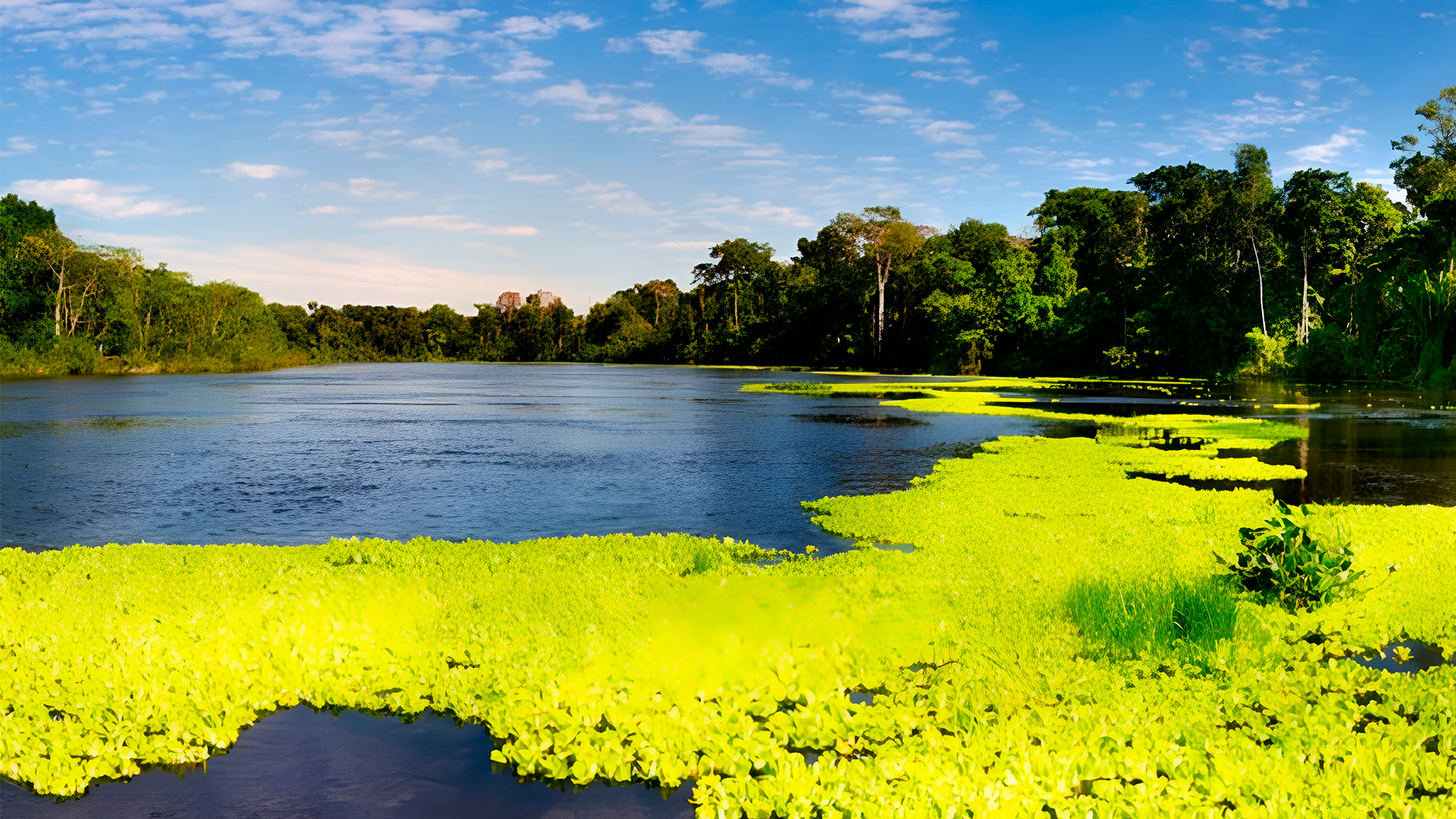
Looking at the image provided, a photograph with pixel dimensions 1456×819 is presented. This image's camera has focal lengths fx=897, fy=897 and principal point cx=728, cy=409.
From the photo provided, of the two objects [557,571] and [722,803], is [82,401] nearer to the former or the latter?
[557,571]

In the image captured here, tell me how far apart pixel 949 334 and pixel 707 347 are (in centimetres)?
7605

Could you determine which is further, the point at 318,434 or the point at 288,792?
the point at 318,434

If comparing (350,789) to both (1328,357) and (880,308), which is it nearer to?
(1328,357)

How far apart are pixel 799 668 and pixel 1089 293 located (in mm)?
108480

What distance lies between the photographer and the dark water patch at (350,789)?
7.24 m

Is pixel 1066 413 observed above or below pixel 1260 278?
below

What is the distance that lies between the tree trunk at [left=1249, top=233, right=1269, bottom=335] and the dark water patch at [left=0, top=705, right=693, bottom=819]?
306ft

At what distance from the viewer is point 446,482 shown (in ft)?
83.6

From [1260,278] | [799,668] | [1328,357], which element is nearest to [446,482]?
[799,668]

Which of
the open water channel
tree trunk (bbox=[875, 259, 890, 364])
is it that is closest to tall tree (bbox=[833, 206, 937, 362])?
tree trunk (bbox=[875, 259, 890, 364])

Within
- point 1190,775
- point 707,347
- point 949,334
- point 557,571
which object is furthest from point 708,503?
point 707,347

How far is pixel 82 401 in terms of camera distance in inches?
2308

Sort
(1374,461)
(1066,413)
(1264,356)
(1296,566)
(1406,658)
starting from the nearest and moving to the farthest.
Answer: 1. (1406,658)
2. (1296,566)
3. (1374,461)
4. (1066,413)
5. (1264,356)

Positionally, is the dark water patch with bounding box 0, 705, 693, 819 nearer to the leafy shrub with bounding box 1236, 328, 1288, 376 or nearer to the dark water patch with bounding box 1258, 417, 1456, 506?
the dark water patch with bounding box 1258, 417, 1456, 506
